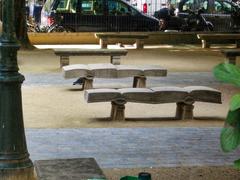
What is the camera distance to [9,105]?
5.35 meters

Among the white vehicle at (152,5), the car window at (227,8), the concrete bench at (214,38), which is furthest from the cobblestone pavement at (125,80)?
the white vehicle at (152,5)

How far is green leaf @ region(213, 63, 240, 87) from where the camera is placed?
2766mm

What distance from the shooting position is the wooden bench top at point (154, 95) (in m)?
9.05

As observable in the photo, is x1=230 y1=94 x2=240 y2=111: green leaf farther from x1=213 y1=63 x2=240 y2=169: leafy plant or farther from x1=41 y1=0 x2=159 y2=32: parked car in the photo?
x1=41 y1=0 x2=159 y2=32: parked car

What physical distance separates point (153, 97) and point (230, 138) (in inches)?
255

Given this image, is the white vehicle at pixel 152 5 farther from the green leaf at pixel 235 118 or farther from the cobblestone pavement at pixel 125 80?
the green leaf at pixel 235 118

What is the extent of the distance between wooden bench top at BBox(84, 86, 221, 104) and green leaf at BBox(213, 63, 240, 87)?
615 centimetres

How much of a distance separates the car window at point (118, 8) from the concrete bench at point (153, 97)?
16.4 m

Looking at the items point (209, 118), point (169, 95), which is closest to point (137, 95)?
point (169, 95)

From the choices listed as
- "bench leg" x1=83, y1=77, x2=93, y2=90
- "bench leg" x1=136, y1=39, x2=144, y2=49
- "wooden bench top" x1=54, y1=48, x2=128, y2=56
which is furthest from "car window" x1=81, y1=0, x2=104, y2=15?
"bench leg" x1=83, y1=77, x2=93, y2=90

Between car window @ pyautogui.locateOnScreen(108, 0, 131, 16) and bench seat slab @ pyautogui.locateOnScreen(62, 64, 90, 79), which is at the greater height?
car window @ pyautogui.locateOnScreen(108, 0, 131, 16)

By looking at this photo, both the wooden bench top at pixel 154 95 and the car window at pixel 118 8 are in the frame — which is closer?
the wooden bench top at pixel 154 95

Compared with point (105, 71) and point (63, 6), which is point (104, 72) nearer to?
point (105, 71)

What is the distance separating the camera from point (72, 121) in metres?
9.12
